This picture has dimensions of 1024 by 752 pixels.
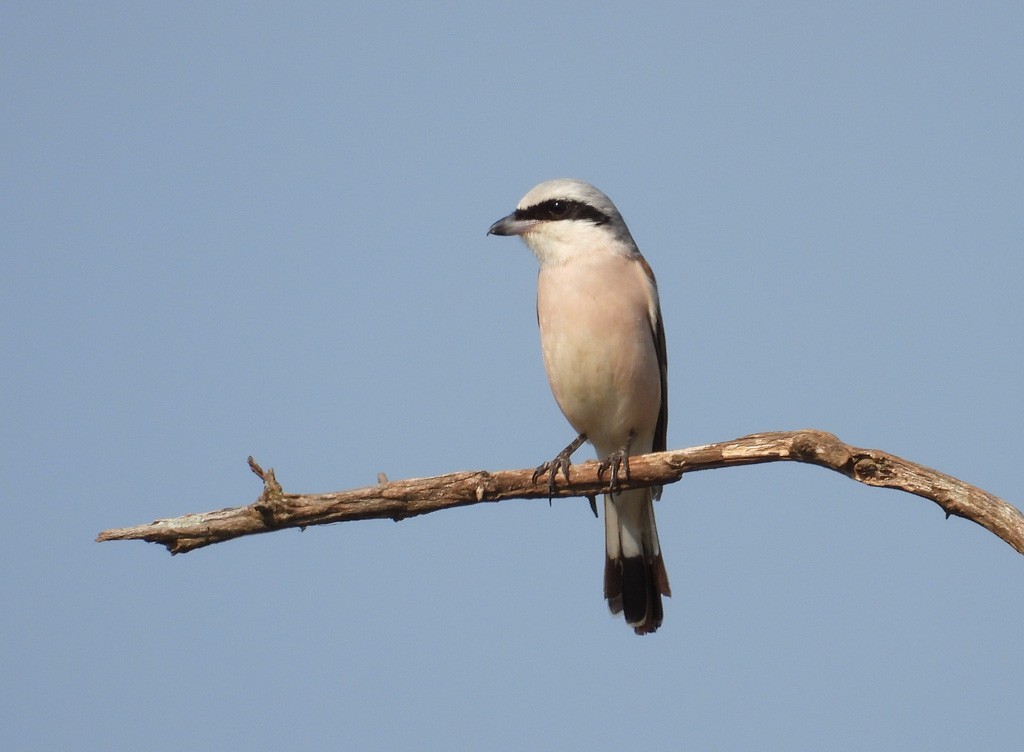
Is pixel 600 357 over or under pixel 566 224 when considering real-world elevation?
under

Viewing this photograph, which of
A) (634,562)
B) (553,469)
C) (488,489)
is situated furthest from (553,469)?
(634,562)

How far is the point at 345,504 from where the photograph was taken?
6.00 metres

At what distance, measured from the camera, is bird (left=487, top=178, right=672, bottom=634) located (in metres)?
7.18

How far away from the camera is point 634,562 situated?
25.4ft

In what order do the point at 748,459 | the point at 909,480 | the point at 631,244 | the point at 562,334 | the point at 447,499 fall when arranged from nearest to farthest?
1. the point at 909,480
2. the point at 748,459
3. the point at 447,499
4. the point at 562,334
5. the point at 631,244

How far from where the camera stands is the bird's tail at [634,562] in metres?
7.62

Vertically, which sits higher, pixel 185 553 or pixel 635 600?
pixel 185 553

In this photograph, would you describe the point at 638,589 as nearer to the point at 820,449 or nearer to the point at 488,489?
the point at 488,489

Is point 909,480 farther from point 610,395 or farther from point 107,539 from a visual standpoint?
point 107,539

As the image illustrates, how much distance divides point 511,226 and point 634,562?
2591 mm

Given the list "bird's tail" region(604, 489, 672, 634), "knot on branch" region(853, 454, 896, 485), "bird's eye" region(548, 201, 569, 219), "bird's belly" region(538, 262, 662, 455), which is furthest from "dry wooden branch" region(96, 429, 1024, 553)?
"bird's eye" region(548, 201, 569, 219)

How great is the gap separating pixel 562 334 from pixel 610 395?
0.53 m

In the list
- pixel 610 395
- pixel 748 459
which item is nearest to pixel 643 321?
pixel 610 395

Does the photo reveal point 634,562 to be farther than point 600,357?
Yes
